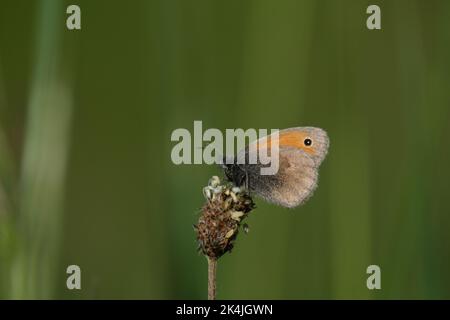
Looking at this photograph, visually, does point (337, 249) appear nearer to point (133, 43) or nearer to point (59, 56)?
point (59, 56)

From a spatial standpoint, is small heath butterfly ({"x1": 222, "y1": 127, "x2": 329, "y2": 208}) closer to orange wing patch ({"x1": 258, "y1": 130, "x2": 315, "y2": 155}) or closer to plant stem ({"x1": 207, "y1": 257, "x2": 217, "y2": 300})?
orange wing patch ({"x1": 258, "y1": 130, "x2": 315, "y2": 155})

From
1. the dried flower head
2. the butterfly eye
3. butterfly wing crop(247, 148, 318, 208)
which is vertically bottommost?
the dried flower head

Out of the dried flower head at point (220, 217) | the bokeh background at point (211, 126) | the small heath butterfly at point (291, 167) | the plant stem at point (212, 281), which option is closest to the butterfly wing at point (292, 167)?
the small heath butterfly at point (291, 167)

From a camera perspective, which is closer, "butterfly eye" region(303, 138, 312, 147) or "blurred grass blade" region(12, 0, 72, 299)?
"blurred grass blade" region(12, 0, 72, 299)

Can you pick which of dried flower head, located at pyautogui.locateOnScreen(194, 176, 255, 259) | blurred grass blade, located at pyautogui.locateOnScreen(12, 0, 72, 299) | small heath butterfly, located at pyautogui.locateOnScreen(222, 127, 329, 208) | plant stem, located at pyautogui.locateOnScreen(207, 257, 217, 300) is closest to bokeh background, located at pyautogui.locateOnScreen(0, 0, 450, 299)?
blurred grass blade, located at pyautogui.locateOnScreen(12, 0, 72, 299)

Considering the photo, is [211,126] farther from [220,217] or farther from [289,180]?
[220,217]

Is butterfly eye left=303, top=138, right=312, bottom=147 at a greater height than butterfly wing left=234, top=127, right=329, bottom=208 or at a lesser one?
greater
